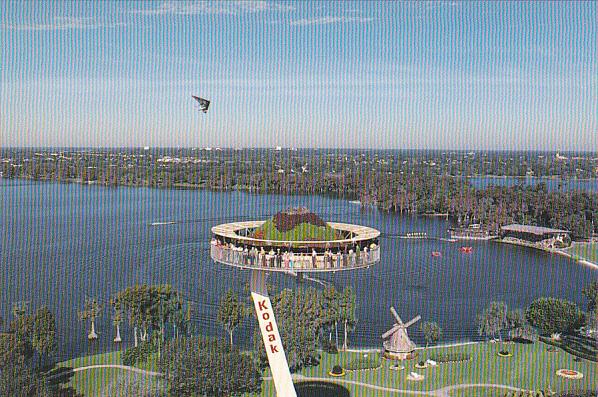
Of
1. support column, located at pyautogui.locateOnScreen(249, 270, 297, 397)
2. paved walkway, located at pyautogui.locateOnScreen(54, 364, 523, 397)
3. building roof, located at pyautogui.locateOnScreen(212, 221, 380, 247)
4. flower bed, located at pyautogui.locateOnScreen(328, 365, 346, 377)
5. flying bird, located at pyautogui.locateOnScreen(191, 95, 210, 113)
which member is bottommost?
paved walkway, located at pyautogui.locateOnScreen(54, 364, 523, 397)

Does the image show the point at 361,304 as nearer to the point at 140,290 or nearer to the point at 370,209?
the point at 140,290

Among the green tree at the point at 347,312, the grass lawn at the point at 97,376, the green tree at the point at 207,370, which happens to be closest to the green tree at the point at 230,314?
the green tree at the point at 347,312

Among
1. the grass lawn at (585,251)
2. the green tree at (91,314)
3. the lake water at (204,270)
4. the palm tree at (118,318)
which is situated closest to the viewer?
the palm tree at (118,318)

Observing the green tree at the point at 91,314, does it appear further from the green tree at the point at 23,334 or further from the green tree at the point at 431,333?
the green tree at the point at 431,333

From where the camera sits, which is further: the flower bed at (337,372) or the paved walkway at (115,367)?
the flower bed at (337,372)

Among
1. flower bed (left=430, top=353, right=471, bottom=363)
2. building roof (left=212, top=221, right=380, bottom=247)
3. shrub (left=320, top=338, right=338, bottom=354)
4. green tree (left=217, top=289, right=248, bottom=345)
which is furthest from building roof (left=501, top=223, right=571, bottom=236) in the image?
building roof (left=212, top=221, right=380, bottom=247)

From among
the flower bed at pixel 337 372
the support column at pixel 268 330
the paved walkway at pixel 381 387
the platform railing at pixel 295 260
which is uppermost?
the platform railing at pixel 295 260

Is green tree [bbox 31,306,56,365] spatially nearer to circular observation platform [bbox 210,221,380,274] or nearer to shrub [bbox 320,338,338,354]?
shrub [bbox 320,338,338,354]
